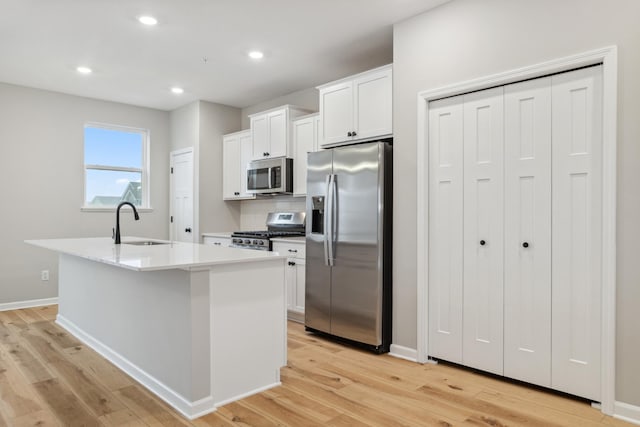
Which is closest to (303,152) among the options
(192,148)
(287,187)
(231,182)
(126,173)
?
(287,187)

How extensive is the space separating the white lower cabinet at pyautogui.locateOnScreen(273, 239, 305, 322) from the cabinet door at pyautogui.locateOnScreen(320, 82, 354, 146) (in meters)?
1.11

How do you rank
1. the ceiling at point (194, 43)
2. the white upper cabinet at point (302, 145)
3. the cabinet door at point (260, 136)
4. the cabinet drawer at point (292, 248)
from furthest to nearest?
the cabinet door at point (260, 136) < the white upper cabinet at point (302, 145) < the cabinet drawer at point (292, 248) < the ceiling at point (194, 43)

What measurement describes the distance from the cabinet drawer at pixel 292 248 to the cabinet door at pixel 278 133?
3.60ft

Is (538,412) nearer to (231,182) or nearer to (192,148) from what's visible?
(231,182)

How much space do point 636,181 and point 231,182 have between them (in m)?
4.66

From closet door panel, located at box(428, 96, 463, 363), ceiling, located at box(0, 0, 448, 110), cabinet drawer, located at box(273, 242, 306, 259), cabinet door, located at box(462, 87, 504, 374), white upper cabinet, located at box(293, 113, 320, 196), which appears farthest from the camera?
white upper cabinet, located at box(293, 113, 320, 196)

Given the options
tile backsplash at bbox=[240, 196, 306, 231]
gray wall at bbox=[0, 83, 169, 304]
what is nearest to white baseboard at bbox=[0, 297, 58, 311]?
gray wall at bbox=[0, 83, 169, 304]

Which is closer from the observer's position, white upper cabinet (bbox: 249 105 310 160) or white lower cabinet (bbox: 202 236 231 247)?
white upper cabinet (bbox: 249 105 310 160)

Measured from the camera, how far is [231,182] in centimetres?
589

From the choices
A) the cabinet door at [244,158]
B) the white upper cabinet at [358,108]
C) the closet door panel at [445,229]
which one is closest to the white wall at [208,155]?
the cabinet door at [244,158]

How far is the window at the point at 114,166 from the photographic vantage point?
226 inches

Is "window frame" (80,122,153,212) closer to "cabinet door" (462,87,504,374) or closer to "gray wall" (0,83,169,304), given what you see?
"gray wall" (0,83,169,304)

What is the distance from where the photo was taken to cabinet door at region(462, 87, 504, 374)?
285 cm

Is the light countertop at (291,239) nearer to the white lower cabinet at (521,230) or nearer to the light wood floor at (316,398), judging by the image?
the light wood floor at (316,398)
